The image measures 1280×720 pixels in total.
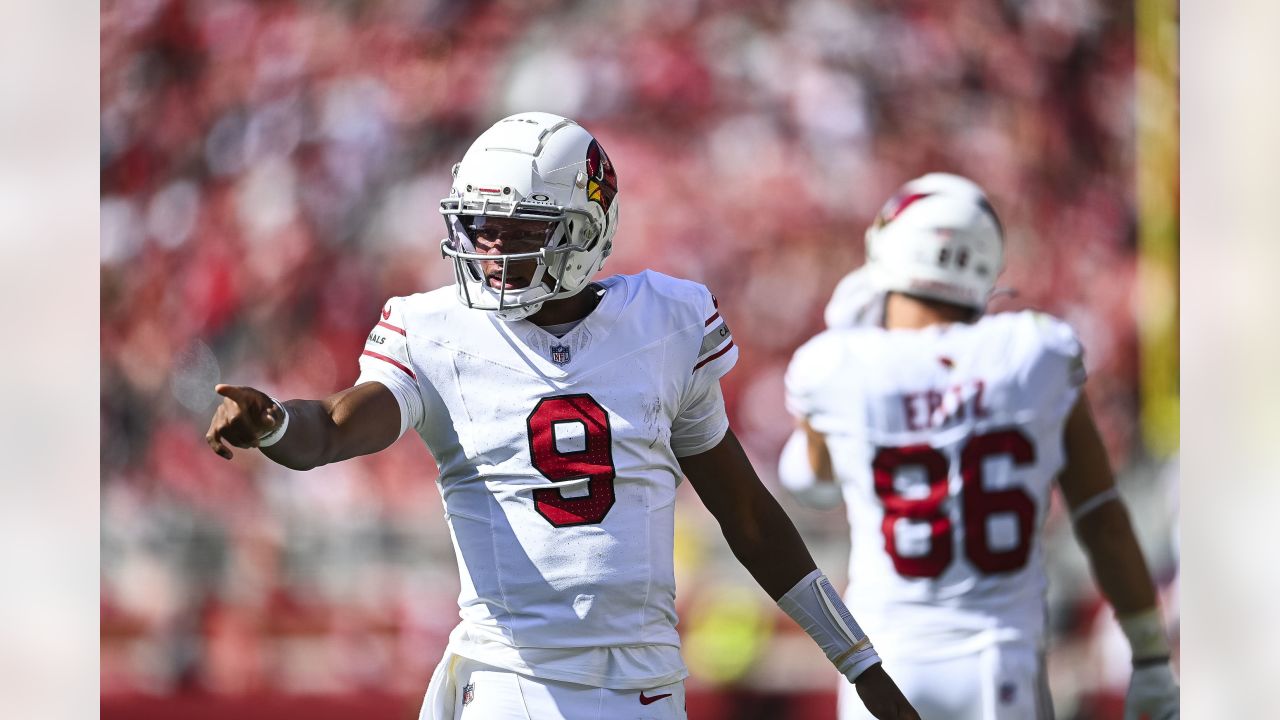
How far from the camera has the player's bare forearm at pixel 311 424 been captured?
61.7 inches

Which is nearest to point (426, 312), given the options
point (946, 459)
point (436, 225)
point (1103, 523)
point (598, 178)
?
point (598, 178)

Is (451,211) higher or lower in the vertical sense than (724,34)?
lower

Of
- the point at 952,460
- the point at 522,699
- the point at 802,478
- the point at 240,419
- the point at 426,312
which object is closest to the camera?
the point at 240,419

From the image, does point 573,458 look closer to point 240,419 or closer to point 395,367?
point 395,367

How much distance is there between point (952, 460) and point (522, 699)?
1683 mm

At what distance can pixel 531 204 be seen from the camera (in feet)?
6.30

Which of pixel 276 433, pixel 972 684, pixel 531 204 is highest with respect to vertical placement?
pixel 531 204

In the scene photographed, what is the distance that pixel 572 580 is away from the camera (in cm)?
185

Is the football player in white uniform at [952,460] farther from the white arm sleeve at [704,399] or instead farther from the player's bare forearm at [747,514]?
the white arm sleeve at [704,399]

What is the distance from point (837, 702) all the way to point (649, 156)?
1.38m

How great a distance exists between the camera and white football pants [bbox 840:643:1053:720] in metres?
3.06

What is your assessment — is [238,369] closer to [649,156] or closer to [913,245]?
[649,156]

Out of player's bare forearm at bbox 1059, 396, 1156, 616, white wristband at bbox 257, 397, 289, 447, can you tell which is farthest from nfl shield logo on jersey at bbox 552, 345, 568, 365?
player's bare forearm at bbox 1059, 396, 1156, 616

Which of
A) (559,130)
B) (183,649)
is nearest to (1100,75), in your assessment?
(559,130)
